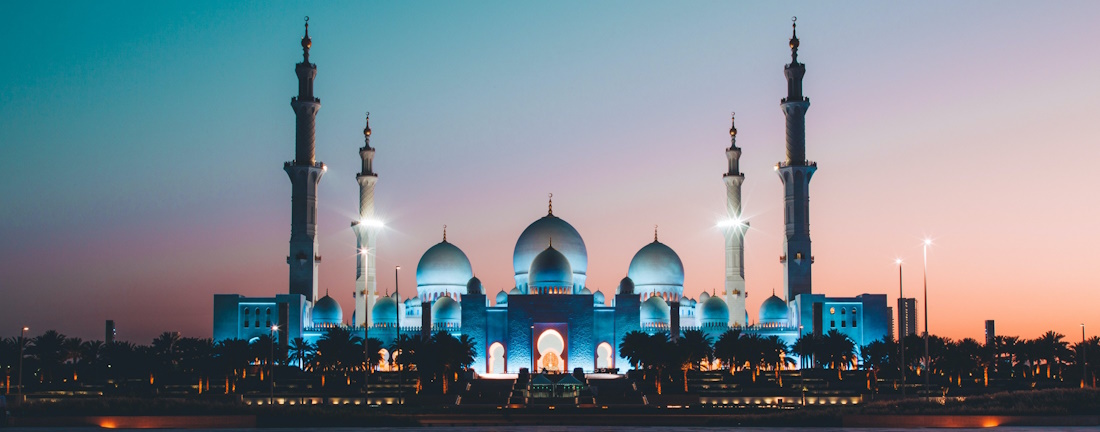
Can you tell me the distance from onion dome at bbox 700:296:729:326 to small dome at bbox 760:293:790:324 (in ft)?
8.00

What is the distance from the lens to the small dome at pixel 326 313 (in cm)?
8781

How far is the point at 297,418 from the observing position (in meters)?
45.8

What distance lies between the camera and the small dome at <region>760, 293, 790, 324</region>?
8806cm

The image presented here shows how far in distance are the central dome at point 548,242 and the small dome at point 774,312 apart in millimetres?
12661

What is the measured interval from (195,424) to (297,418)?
3471 millimetres

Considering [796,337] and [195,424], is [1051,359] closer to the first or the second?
[796,337]

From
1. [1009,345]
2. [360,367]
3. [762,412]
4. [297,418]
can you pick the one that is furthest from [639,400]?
[1009,345]

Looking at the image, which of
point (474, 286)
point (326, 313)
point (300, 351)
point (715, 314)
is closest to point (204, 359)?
point (300, 351)

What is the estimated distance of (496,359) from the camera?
3413 inches

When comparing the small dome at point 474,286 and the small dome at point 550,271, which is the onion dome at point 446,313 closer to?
the small dome at point 474,286

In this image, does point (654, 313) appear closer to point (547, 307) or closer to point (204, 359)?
point (547, 307)

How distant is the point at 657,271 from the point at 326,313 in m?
23.2

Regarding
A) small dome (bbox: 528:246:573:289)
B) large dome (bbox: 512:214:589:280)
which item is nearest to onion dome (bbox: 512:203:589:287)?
large dome (bbox: 512:214:589:280)

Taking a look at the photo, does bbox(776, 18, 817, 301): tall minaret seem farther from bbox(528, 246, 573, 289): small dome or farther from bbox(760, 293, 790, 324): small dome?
bbox(528, 246, 573, 289): small dome
